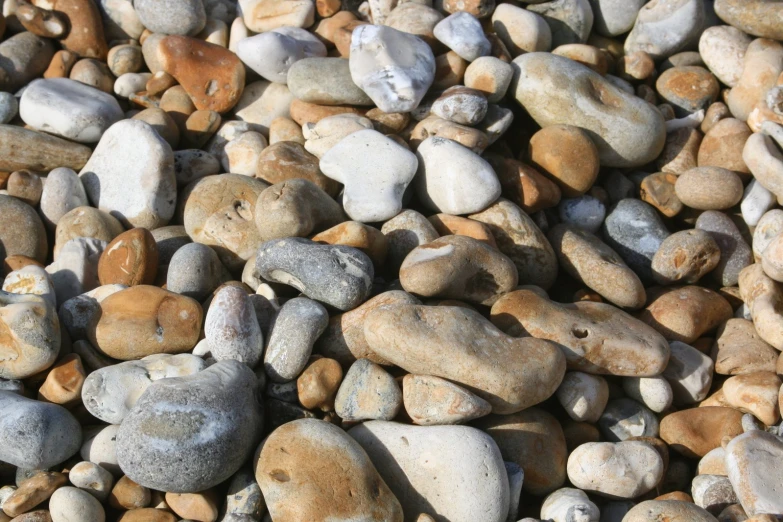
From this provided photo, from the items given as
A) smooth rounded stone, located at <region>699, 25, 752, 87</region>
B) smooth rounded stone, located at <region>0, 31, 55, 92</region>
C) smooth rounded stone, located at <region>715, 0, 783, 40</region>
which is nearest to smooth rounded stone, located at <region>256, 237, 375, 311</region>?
smooth rounded stone, located at <region>0, 31, 55, 92</region>

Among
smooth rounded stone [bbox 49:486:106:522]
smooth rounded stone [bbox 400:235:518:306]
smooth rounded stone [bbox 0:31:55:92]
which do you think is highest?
smooth rounded stone [bbox 400:235:518:306]

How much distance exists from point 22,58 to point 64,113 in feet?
2.89

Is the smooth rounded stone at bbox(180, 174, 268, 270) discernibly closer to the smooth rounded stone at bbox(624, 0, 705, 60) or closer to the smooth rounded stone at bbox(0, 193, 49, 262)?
the smooth rounded stone at bbox(0, 193, 49, 262)

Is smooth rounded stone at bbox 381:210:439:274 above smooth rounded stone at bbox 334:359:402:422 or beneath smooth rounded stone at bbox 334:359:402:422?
above

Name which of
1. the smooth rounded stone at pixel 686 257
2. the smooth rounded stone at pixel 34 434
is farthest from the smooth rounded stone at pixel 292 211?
the smooth rounded stone at pixel 686 257

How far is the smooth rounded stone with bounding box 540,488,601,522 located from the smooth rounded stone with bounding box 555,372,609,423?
39cm

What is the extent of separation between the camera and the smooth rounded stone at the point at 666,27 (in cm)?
499

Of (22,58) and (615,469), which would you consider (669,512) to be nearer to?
(615,469)

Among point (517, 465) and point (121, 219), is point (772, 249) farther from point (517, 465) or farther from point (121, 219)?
point (121, 219)

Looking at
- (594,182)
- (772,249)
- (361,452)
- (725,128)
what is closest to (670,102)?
(725,128)

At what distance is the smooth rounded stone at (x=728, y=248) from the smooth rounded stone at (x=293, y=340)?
7.48 feet

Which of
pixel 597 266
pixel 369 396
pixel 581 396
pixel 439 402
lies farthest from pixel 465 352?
pixel 597 266

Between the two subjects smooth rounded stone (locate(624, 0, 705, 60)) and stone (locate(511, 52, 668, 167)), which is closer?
stone (locate(511, 52, 668, 167))

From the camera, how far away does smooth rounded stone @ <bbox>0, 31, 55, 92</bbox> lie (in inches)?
196
